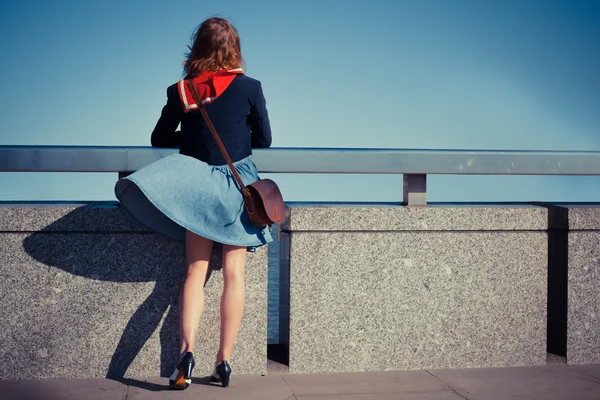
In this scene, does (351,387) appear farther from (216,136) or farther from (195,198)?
(216,136)

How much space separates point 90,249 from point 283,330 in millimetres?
1281

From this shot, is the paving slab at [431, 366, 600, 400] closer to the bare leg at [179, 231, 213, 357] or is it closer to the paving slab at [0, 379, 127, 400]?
the bare leg at [179, 231, 213, 357]

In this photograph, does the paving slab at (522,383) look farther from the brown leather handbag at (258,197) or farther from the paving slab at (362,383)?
the brown leather handbag at (258,197)

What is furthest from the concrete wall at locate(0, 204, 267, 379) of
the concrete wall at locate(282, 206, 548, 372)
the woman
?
the concrete wall at locate(282, 206, 548, 372)

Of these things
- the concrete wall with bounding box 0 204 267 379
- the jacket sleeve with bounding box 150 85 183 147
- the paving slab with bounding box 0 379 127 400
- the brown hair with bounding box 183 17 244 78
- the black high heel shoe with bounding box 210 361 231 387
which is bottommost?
the paving slab with bounding box 0 379 127 400

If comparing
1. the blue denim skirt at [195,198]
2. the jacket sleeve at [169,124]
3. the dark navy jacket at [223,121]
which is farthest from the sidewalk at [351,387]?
the jacket sleeve at [169,124]

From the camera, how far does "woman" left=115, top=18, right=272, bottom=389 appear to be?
3.99 meters

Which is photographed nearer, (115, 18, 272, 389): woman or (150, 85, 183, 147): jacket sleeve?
(115, 18, 272, 389): woman

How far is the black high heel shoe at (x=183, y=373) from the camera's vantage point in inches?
156

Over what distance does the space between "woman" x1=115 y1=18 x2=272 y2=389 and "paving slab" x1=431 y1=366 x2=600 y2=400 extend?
4.50ft

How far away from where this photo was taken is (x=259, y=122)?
14.0 feet

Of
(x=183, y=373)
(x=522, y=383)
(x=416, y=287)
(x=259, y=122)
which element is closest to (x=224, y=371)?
(x=183, y=373)

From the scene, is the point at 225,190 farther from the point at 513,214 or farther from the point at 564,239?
the point at 564,239

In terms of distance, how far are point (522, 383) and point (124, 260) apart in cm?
244
